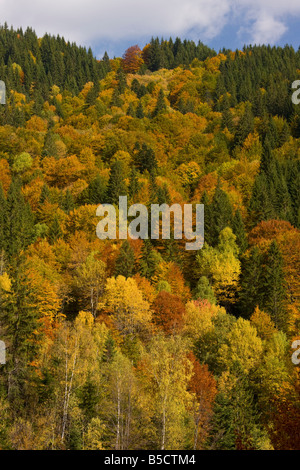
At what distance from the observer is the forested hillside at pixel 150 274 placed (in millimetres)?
29562

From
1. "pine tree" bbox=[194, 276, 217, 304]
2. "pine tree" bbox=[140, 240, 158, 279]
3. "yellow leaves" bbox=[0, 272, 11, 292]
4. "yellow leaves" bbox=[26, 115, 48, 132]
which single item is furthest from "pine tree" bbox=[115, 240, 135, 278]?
"yellow leaves" bbox=[26, 115, 48, 132]

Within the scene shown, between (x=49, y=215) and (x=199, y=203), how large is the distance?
94.3 ft

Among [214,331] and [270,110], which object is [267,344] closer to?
[214,331]

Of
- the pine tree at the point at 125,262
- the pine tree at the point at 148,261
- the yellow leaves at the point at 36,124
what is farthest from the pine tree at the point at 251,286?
the yellow leaves at the point at 36,124

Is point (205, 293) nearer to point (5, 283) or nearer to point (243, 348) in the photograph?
point (243, 348)

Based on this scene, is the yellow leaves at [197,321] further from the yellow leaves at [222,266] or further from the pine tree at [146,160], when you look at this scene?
the pine tree at [146,160]

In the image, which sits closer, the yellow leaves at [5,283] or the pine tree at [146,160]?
the yellow leaves at [5,283]

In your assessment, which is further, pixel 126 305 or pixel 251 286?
pixel 251 286

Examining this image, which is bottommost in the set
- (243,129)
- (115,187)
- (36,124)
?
(115,187)

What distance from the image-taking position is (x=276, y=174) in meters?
80.8

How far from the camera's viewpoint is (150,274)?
57.6m

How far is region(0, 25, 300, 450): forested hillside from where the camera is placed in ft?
97.0

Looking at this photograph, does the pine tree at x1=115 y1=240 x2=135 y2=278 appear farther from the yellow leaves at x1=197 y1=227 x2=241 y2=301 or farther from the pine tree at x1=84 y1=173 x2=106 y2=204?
the pine tree at x1=84 y1=173 x2=106 y2=204

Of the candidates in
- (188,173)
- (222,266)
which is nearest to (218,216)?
(222,266)
